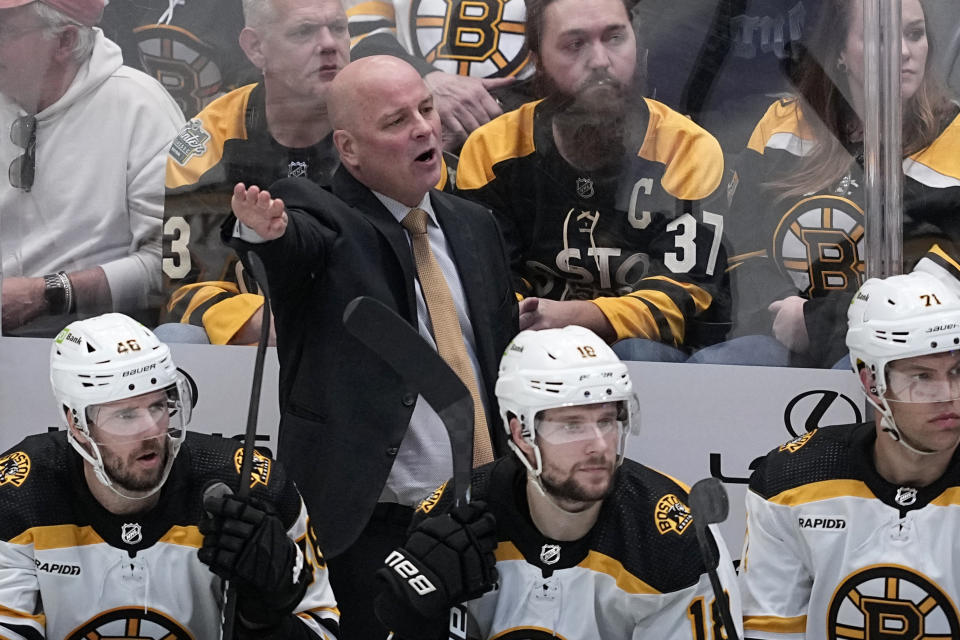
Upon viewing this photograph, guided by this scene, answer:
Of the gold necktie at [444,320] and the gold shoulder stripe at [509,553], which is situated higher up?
the gold necktie at [444,320]

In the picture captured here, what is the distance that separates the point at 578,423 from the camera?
2051 mm

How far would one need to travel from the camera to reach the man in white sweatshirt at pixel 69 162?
11.6 feet

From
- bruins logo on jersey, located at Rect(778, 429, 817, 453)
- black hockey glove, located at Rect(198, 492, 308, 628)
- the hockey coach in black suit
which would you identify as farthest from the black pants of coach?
bruins logo on jersey, located at Rect(778, 429, 817, 453)

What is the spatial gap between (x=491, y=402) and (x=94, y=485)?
82 cm

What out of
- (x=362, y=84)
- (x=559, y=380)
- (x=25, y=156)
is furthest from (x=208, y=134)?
(x=559, y=380)

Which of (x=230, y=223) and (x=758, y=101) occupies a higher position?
(x=758, y=101)

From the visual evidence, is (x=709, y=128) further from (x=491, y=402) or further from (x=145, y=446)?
(x=145, y=446)

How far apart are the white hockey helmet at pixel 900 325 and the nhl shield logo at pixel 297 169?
168cm

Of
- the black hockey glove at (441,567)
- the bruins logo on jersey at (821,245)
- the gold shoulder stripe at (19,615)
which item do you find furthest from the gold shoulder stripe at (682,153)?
the gold shoulder stripe at (19,615)

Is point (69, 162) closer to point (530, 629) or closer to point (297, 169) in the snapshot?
point (297, 169)

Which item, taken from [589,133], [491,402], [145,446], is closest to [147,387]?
[145,446]

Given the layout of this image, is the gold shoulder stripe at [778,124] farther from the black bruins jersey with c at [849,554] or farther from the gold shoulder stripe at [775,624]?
the gold shoulder stripe at [775,624]

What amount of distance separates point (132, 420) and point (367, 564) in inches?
25.0

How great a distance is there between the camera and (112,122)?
3561mm
